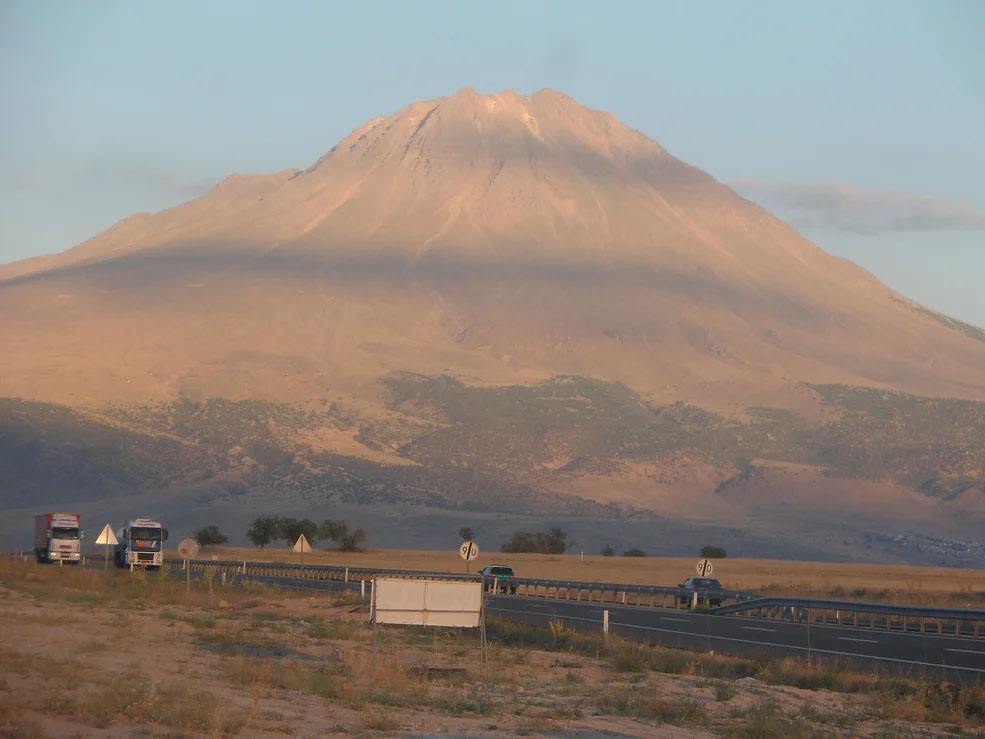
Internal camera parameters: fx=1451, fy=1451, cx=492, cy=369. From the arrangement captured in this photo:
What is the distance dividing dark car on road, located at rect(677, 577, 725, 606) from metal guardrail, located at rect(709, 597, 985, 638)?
11.0ft

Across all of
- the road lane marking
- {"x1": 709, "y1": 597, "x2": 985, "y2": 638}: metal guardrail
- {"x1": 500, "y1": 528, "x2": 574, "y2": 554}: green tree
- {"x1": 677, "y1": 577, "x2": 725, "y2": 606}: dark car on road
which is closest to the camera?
the road lane marking

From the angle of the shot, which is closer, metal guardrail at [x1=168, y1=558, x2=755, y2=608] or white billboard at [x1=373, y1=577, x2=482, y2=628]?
white billboard at [x1=373, y1=577, x2=482, y2=628]

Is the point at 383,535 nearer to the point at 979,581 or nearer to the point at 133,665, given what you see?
the point at 979,581

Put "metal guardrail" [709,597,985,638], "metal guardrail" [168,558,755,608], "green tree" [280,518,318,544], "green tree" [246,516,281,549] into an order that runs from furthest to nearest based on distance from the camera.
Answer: "green tree" [246,516,281,549]
"green tree" [280,518,318,544]
"metal guardrail" [168,558,755,608]
"metal guardrail" [709,597,985,638]

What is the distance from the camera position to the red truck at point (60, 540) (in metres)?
67.6

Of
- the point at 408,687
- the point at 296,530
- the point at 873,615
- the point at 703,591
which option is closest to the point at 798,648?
the point at 873,615

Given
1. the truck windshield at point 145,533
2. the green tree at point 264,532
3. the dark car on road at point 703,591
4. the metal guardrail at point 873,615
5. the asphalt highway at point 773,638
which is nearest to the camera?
the asphalt highway at point 773,638

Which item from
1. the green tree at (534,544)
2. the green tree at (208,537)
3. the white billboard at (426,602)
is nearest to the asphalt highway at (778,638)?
the white billboard at (426,602)

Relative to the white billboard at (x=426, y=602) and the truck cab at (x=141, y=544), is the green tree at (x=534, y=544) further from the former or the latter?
the white billboard at (x=426, y=602)

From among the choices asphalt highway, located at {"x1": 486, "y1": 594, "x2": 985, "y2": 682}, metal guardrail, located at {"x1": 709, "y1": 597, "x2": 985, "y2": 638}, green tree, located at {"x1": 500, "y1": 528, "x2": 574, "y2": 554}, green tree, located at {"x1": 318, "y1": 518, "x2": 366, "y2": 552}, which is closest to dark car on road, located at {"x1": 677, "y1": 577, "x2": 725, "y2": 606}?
metal guardrail, located at {"x1": 709, "y1": 597, "x2": 985, "y2": 638}

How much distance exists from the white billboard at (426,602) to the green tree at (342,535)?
82951 mm

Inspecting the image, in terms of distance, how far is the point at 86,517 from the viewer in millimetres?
130500

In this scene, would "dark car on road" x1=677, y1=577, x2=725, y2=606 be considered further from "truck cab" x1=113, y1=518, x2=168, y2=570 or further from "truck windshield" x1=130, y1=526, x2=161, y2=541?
"truck windshield" x1=130, y1=526, x2=161, y2=541

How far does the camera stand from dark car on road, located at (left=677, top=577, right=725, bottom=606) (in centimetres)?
4594
